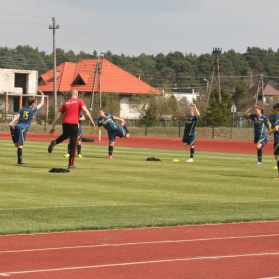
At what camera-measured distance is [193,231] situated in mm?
11117

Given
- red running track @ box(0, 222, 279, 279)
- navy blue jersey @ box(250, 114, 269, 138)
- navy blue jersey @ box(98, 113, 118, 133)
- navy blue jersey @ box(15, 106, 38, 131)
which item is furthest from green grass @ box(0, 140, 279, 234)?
navy blue jersey @ box(98, 113, 118, 133)

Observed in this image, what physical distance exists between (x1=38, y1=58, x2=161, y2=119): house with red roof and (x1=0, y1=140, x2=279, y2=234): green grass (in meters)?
74.8

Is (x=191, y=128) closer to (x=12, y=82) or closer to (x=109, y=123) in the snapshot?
(x=109, y=123)

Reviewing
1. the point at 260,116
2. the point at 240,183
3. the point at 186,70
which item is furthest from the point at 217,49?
the point at 186,70

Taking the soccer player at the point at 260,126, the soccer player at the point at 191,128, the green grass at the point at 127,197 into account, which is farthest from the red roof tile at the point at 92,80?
the green grass at the point at 127,197

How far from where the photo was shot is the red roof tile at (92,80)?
9831 cm

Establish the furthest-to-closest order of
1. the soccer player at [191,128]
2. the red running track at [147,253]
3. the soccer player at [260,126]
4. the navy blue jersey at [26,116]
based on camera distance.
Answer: the soccer player at [191,128], the soccer player at [260,126], the navy blue jersey at [26,116], the red running track at [147,253]

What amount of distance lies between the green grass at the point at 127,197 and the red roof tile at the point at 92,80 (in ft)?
248

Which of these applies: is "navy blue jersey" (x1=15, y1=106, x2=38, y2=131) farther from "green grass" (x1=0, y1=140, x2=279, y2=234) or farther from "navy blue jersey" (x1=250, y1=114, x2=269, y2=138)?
"navy blue jersey" (x1=250, y1=114, x2=269, y2=138)

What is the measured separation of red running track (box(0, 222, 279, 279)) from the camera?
8.01m

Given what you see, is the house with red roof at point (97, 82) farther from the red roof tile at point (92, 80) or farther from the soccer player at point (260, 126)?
the soccer player at point (260, 126)

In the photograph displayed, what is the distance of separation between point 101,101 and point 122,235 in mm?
80082

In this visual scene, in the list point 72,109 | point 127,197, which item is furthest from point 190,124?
point 127,197

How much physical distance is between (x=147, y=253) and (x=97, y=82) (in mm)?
89558
